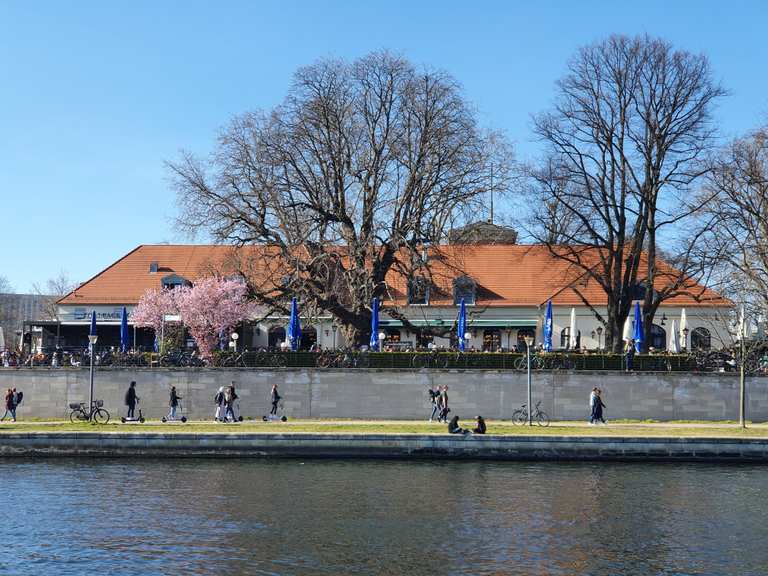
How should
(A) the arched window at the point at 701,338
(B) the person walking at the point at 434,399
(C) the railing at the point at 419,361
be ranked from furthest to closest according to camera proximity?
(A) the arched window at the point at 701,338 < (C) the railing at the point at 419,361 < (B) the person walking at the point at 434,399

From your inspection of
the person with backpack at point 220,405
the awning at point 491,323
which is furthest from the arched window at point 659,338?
the person with backpack at point 220,405

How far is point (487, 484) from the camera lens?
29.7 metres

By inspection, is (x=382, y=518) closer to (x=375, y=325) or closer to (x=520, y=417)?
(x=520, y=417)

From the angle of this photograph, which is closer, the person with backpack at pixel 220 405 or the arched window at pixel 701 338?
the person with backpack at pixel 220 405

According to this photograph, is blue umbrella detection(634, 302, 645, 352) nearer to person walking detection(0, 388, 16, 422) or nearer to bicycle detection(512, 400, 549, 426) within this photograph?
bicycle detection(512, 400, 549, 426)

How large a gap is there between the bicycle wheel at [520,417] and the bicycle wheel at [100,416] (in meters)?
17.0

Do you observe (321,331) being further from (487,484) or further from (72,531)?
(72,531)

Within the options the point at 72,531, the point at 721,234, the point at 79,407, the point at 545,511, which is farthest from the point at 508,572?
the point at 721,234

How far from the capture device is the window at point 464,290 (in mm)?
58463

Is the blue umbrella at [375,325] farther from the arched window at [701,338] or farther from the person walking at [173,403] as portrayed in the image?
the arched window at [701,338]

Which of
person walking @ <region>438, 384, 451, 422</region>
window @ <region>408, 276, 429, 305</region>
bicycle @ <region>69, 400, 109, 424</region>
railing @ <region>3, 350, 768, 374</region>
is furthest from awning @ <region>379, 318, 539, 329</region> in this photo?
bicycle @ <region>69, 400, 109, 424</region>

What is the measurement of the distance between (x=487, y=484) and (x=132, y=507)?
34.9ft

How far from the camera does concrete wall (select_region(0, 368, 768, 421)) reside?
4225 centimetres

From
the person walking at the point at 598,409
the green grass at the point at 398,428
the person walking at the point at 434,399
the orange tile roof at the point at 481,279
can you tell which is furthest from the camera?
the orange tile roof at the point at 481,279
